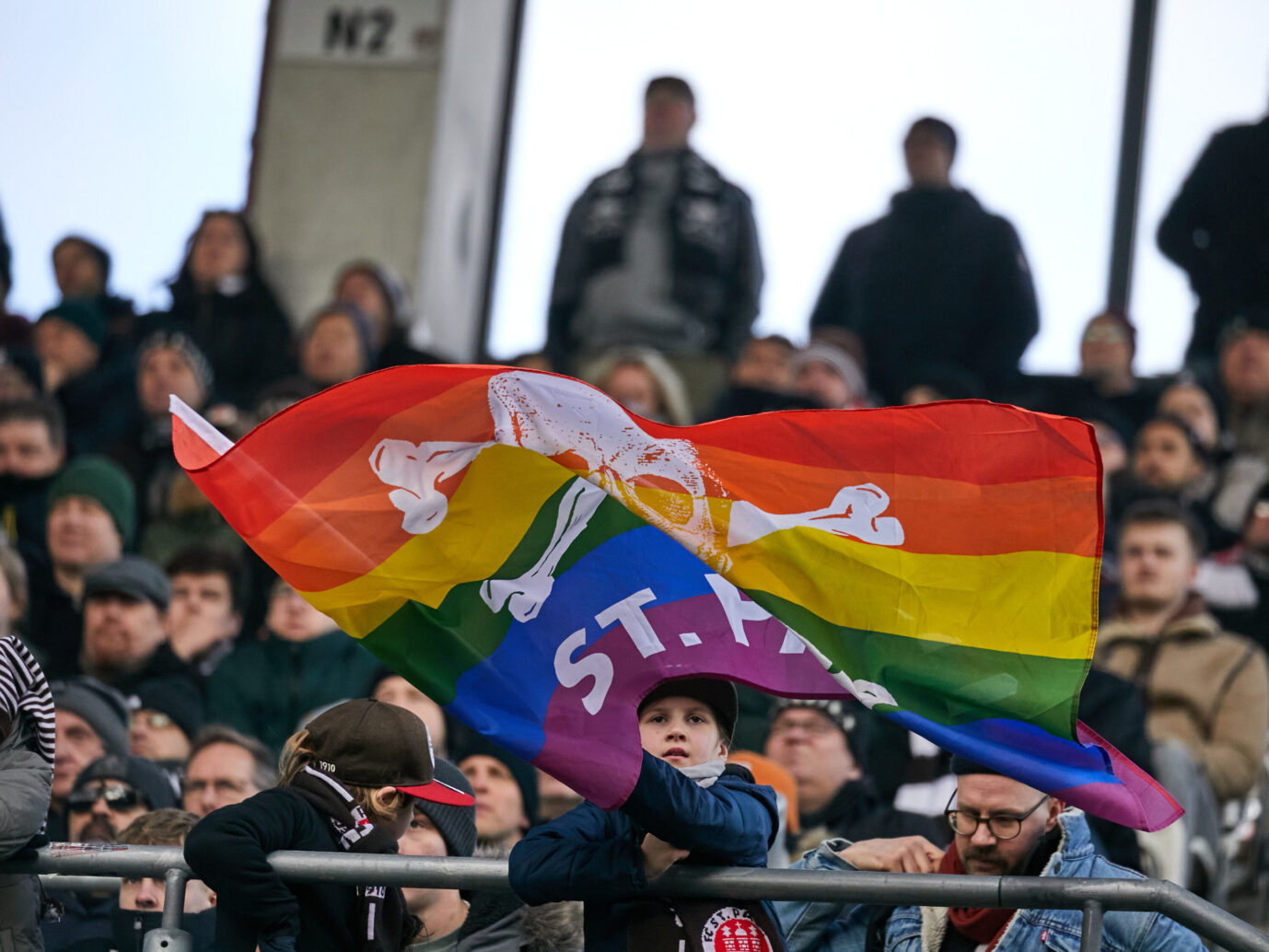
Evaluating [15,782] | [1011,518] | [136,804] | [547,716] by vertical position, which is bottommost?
[136,804]

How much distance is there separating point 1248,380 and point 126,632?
4992 millimetres

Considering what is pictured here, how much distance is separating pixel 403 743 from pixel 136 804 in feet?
6.23

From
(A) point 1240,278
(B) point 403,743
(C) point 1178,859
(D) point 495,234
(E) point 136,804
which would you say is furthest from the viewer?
(D) point 495,234

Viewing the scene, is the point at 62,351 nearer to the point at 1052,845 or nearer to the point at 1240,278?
the point at 1240,278

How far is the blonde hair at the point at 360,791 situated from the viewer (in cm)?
363

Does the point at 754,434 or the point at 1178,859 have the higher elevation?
the point at 754,434

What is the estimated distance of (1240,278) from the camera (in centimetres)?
945

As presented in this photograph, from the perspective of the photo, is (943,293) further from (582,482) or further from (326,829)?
(326,829)

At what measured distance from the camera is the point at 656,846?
340cm

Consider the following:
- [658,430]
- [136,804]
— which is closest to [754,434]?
[658,430]

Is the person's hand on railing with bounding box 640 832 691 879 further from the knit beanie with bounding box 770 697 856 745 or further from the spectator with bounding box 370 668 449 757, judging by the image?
the spectator with bounding box 370 668 449 757

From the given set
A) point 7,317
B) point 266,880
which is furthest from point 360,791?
point 7,317

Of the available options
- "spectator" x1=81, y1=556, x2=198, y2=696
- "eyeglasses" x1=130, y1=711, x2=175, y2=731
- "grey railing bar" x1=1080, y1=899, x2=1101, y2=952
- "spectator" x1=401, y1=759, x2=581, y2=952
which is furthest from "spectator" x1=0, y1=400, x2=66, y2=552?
"grey railing bar" x1=1080, y1=899, x2=1101, y2=952

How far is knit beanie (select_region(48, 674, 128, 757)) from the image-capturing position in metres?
5.84
